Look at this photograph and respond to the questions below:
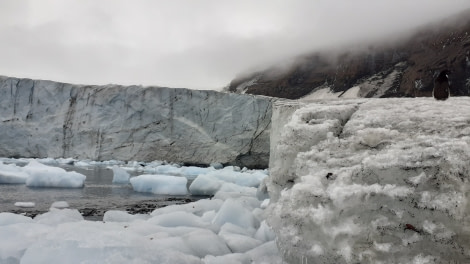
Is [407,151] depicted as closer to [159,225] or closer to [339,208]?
[339,208]

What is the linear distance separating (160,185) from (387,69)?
897 inches

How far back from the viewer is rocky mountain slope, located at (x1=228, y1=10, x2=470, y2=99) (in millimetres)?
24219

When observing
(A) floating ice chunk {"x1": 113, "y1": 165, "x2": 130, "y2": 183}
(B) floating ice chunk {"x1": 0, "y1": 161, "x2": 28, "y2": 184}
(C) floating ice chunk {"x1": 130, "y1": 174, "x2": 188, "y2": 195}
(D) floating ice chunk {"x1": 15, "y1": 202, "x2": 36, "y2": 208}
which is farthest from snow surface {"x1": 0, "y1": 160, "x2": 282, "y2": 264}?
(A) floating ice chunk {"x1": 113, "y1": 165, "x2": 130, "y2": 183}

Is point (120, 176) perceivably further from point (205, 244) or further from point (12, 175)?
point (205, 244)

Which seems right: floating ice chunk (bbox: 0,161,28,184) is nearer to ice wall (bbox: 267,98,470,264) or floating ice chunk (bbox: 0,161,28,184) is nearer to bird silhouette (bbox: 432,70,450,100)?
ice wall (bbox: 267,98,470,264)

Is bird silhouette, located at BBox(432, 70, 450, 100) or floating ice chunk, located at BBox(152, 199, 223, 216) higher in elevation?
bird silhouette, located at BBox(432, 70, 450, 100)

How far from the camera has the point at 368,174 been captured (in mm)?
2377

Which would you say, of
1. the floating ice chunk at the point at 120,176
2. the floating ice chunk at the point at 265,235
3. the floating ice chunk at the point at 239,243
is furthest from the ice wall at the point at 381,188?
the floating ice chunk at the point at 120,176

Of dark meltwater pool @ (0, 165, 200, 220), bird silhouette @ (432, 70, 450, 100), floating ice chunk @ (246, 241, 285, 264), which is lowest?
Answer: dark meltwater pool @ (0, 165, 200, 220)

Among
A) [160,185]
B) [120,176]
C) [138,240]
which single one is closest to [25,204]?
[160,185]

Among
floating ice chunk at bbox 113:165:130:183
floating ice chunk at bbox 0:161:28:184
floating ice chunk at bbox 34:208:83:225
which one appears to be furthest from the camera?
floating ice chunk at bbox 113:165:130:183

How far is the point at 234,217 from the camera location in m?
4.43

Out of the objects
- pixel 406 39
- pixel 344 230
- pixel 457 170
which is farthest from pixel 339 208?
pixel 406 39

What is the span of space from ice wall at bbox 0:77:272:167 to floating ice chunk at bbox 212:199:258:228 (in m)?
17.7
